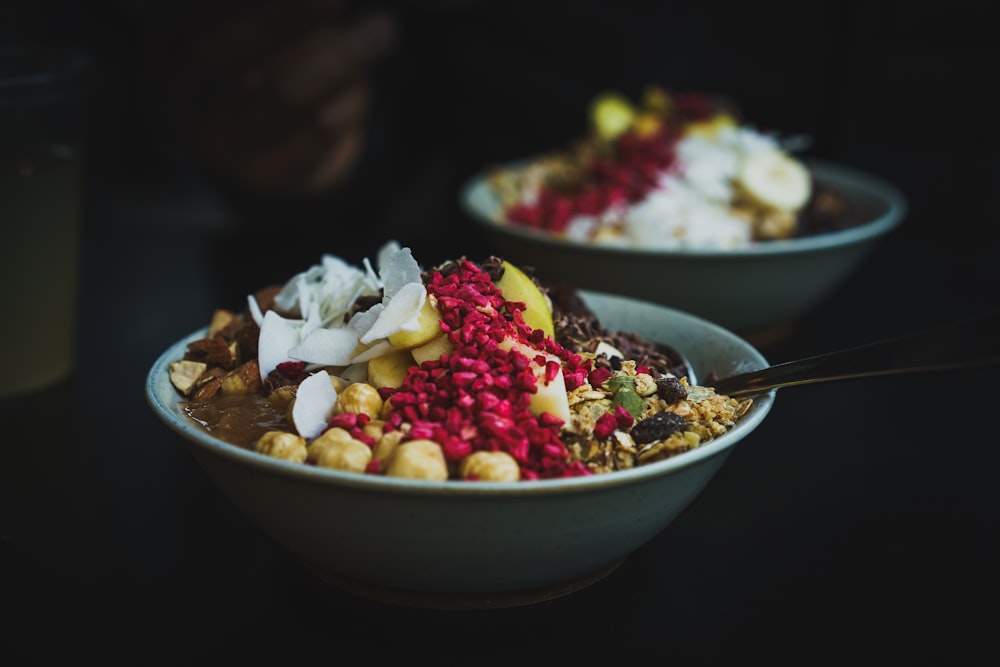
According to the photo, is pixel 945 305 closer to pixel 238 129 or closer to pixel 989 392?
pixel 989 392

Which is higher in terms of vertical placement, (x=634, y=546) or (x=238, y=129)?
(x=634, y=546)

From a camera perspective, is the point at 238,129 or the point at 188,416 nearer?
the point at 188,416

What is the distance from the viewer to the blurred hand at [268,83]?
1909mm

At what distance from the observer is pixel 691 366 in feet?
3.25

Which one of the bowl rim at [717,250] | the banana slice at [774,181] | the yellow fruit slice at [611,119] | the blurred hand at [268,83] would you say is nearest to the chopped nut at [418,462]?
the bowl rim at [717,250]

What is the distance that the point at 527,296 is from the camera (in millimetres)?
876

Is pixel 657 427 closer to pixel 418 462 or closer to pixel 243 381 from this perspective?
pixel 418 462

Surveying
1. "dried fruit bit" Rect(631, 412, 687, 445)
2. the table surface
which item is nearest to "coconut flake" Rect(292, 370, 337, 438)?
the table surface

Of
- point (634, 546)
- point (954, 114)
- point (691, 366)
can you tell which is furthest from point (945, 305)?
point (634, 546)

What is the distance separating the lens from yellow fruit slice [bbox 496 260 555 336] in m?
0.87

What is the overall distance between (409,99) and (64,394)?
1.52m

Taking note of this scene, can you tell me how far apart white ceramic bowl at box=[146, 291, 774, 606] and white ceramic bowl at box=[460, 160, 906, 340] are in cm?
49

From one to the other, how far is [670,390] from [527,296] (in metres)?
0.16

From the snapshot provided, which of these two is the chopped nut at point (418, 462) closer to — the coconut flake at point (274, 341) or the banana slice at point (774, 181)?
the coconut flake at point (274, 341)
